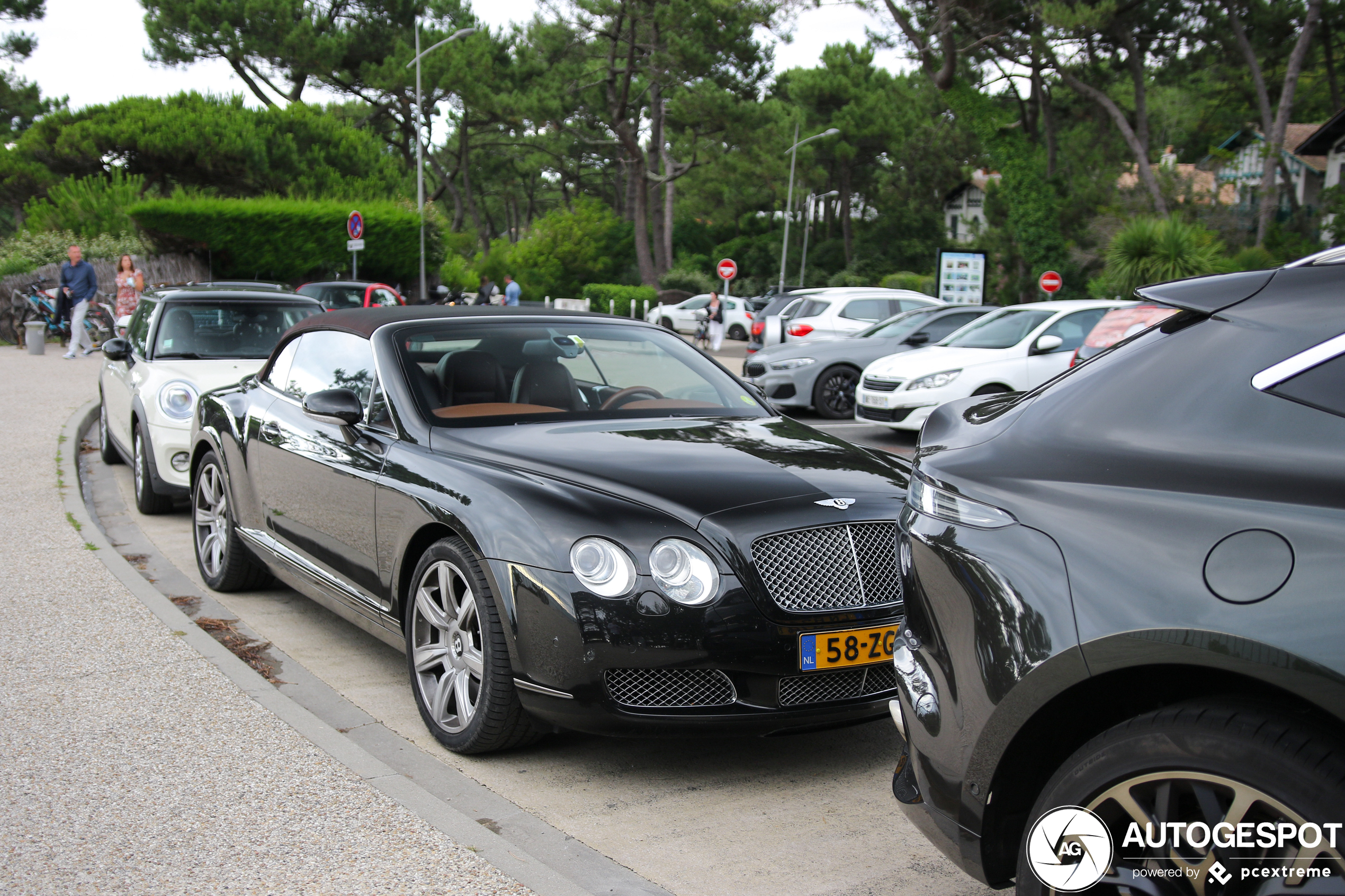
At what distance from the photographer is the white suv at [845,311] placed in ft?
64.8

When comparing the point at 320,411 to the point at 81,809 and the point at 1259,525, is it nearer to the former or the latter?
the point at 81,809

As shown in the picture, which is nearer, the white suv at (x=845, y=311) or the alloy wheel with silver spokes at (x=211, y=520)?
the alloy wheel with silver spokes at (x=211, y=520)

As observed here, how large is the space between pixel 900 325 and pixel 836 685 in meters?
13.2

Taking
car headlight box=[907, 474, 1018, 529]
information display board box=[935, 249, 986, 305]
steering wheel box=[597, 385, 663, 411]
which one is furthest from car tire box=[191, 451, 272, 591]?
information display board box=[935, 249, 986, 305]

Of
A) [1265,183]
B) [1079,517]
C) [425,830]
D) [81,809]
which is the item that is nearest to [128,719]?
[81,809]

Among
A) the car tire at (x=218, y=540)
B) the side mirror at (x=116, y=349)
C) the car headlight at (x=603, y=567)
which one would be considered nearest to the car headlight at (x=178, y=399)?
the side mirror at (x=116, y=349)

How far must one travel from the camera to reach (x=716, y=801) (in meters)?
3.72

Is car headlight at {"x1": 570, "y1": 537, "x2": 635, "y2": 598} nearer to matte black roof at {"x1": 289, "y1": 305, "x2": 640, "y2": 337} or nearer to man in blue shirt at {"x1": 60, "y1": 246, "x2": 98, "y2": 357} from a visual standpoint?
matte black roof at {"x1": 289, "y1": 305, "x2": 640, "y2": 337}

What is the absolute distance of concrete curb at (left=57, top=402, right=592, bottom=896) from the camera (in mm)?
3039

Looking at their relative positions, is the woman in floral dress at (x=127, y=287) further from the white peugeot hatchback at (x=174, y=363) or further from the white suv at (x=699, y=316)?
the white suv at (x=699, y=316)

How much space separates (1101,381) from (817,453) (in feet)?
6.84

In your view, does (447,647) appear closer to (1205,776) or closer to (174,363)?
(1205,776)

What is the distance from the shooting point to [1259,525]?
1898 mm

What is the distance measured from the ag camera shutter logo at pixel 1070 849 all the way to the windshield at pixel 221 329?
794cm
